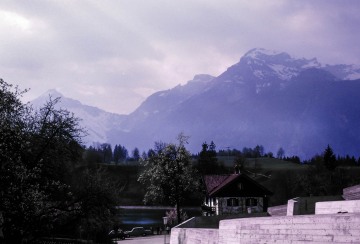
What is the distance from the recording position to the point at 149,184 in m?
75.9

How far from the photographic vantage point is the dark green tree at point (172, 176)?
6819 cm

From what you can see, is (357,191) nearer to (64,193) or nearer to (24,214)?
(24,214)

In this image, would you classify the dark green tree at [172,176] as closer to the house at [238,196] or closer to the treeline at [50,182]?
the house at [238,196]

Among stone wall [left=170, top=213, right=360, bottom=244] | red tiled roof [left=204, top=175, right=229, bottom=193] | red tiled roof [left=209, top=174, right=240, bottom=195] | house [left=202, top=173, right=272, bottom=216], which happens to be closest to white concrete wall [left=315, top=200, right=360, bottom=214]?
stone wall [left=170, top=213, right=360, bottom=244]

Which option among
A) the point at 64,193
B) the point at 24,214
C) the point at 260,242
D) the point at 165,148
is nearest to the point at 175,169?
the point at 165,148

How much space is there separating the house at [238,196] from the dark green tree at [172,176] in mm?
5525

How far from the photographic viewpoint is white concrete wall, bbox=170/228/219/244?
23.3 metres

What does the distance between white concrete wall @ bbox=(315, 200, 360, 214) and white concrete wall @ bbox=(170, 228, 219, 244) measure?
16.8 ft

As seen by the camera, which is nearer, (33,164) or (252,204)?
(33,164)

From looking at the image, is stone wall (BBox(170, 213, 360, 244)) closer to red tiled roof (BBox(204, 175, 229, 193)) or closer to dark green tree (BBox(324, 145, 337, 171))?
red tiled roof (BBox(204, 175, 229, 193))

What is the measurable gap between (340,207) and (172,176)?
50.5 metres

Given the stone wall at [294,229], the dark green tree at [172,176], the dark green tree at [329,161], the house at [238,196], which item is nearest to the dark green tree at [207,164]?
the dark green tree at [329,161]

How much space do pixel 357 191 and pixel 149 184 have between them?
5199 cm

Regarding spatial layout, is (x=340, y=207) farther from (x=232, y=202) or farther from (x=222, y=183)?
(x=222, y=183)
